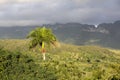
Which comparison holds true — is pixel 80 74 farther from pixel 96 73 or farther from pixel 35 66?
pixel 35 66

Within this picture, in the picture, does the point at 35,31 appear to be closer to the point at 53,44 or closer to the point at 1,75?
the point at 53,44

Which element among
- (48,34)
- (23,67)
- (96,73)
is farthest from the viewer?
(48,34)

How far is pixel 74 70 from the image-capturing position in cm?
5650

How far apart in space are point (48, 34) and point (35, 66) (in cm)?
2715

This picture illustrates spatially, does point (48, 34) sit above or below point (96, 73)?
above

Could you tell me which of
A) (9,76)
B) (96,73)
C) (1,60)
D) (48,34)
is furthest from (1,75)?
(48,34)

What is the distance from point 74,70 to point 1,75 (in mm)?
17514

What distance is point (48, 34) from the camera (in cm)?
7331

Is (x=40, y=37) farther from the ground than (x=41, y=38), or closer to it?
farther from the ground

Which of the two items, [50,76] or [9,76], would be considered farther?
[50,76]

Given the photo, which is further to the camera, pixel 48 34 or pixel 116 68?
pixel 48 34

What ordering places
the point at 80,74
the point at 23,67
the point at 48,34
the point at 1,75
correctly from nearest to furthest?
the point at 1,75
the point at 23,67
the point at 80,74
the point at 48,34

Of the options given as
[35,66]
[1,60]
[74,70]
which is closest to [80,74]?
[74,70]

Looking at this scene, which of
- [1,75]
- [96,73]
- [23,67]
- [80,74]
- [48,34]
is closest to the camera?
[1,75]
